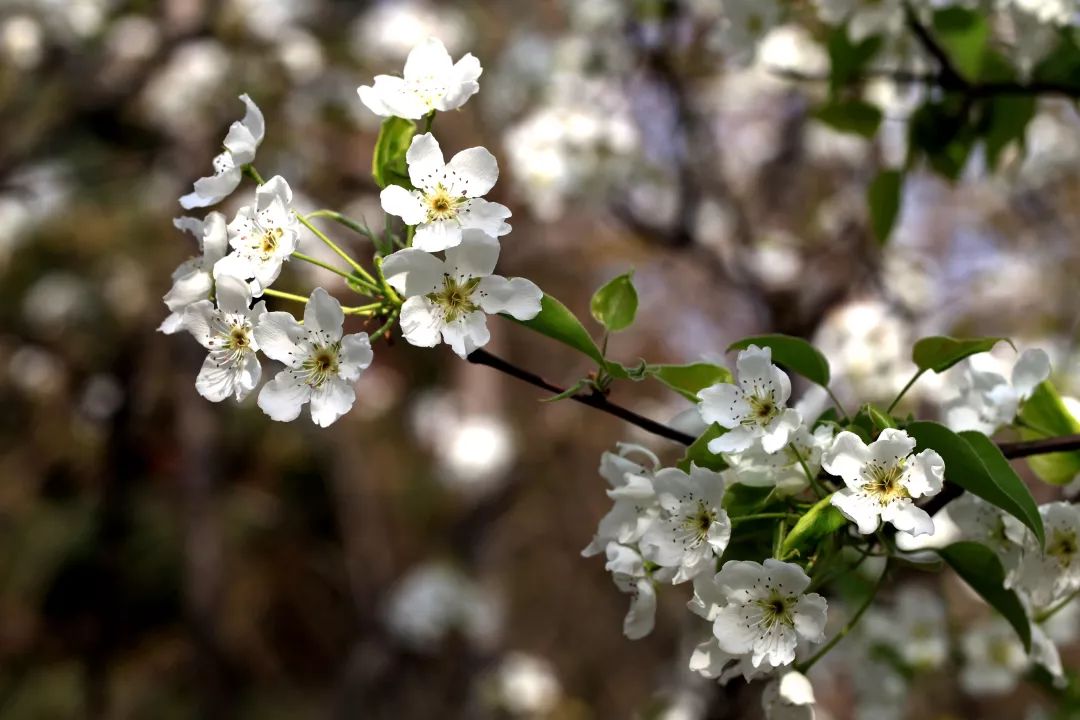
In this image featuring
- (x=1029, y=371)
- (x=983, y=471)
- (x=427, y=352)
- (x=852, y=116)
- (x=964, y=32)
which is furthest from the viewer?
(x=427, y=352)

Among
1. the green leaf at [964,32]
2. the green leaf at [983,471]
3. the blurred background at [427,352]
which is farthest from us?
the blurred background at [427,352]

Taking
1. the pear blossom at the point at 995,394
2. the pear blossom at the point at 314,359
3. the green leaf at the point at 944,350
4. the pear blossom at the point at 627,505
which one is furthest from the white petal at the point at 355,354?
the pear blossom at the point at 995,394

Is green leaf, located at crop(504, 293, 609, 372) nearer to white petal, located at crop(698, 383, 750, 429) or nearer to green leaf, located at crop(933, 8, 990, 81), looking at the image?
white petal, located at crop(698, 383, 750, 429)

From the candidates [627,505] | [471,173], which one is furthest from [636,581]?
[471,173]

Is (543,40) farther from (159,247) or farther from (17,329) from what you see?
(17,329)

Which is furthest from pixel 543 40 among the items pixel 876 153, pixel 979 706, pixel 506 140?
pixel 979 706

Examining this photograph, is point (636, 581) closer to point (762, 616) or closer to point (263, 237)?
point (762, 616)

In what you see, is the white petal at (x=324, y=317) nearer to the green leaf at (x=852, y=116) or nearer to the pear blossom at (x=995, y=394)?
the pear blossom at (x=995, y=394)
